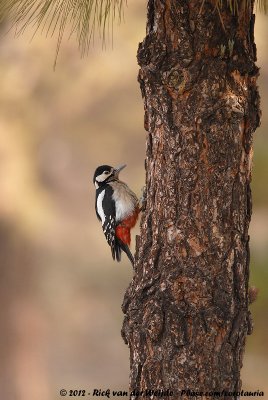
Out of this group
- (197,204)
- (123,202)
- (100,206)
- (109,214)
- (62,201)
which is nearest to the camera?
(197,204)

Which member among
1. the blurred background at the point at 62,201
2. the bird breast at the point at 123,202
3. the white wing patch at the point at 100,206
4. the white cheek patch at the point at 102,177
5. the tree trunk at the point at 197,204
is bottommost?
the tree trunk at the point at 197,204

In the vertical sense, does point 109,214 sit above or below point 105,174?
below

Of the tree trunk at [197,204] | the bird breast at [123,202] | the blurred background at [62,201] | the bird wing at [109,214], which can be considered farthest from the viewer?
the blurred background at [62,201]

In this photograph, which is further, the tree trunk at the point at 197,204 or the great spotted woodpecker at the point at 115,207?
the great spotted woodpecker at the point at 115,207

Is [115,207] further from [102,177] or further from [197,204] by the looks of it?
[197,204]

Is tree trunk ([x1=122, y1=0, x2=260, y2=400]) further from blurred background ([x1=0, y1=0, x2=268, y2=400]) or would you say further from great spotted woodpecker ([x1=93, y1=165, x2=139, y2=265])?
blurred background ([x1=0, y1=0, x2=268, y2=400])

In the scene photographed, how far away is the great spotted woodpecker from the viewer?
4758 millimetres

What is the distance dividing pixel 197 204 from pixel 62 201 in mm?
5365

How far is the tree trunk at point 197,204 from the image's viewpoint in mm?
2914

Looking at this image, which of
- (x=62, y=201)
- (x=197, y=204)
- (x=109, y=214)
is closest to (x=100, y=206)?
(x=109, y=214)

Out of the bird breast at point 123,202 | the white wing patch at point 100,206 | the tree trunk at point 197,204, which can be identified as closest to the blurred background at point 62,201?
the white wing patch at point 100,206

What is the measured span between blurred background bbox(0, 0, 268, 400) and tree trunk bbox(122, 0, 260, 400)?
469cm

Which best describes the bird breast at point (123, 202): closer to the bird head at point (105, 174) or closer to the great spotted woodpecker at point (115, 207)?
the great spotted woodpecker at point (115, 207)

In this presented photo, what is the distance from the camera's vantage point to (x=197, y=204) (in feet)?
9.72
